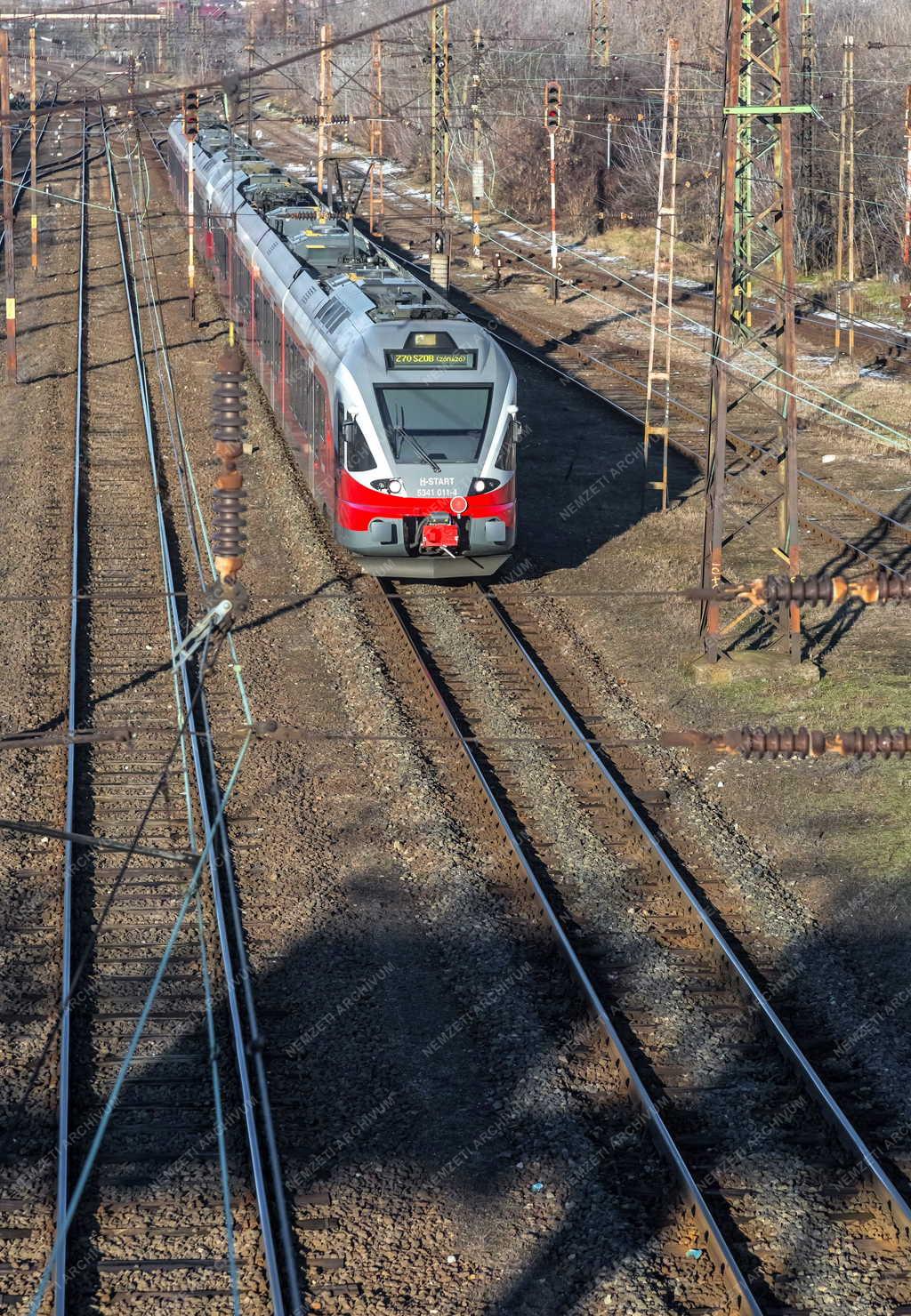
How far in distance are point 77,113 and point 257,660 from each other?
72.3m

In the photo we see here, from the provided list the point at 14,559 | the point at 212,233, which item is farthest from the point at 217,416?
the point at 212,233

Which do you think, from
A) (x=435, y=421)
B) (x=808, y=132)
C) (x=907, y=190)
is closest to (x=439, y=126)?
(x=808, y=132)

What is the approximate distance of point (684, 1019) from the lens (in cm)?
1084

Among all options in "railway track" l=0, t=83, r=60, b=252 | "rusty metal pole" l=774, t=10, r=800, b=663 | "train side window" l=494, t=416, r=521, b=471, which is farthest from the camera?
"railway track" l=0, t=83, r=60, b=252

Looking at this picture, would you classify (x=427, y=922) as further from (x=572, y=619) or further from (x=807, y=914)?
(x=572, y=619)

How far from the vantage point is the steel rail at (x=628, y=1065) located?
827 cm

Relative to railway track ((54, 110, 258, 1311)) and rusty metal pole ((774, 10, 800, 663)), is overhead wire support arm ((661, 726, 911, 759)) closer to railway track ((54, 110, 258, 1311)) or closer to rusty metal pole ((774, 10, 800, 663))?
railway track ((54, 110, 258, 1311))

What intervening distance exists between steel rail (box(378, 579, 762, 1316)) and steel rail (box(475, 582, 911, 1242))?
0.94 metres

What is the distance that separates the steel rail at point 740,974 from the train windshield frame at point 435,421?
2.27m

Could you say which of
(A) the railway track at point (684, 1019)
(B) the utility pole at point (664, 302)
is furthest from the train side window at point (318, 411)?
(B) the utility pole at point (664, 302)

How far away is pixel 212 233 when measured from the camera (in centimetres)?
3672

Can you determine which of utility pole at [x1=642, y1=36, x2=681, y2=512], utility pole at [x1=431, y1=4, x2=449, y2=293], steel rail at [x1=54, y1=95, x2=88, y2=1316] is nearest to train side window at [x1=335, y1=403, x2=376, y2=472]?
steel rail at [x1=54, y1=95, x2=88, y2=1316]

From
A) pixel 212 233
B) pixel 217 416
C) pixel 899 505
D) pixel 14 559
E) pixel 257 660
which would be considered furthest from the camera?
pixel 212 233

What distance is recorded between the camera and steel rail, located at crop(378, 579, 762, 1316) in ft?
27.1
